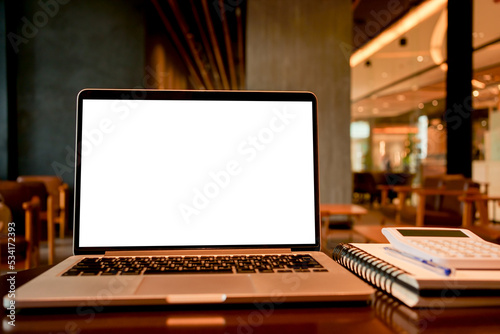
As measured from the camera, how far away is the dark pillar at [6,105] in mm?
5203

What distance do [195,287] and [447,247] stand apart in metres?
0.42

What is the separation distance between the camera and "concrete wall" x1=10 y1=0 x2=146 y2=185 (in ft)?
18.1

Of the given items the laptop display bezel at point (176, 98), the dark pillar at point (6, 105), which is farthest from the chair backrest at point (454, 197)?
the dark pillar at point (6, 105)

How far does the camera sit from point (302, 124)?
2.47 ft

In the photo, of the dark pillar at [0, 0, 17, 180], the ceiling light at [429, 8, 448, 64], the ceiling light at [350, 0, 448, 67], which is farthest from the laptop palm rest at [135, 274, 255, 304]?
the ceiling light at [429, 8, 448, 64]

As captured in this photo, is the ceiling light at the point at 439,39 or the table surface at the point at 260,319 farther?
the ceiling light at the point at 439,39

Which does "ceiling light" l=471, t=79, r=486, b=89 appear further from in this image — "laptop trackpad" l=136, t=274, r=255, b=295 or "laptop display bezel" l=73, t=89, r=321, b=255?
"laptop trackpad" l=136, t=274, r=255, b=295

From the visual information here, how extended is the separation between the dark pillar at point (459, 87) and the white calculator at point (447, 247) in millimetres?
5635

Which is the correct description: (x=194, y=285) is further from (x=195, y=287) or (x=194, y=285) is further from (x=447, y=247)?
(x=447, y=247)

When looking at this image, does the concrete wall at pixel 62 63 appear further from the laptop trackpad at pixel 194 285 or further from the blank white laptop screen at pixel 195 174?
the laptop trackpad at pixel 194 285

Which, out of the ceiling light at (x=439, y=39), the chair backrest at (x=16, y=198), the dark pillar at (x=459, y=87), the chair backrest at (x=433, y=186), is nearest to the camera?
the chair backrest at (x=16, y=198)

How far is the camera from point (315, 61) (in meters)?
5.40

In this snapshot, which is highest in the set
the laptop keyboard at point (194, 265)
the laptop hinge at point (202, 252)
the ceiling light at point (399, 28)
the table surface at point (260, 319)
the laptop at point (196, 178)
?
the ceiling light at point (399, 28)

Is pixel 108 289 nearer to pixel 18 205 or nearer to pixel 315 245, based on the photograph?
pixel 315 245
